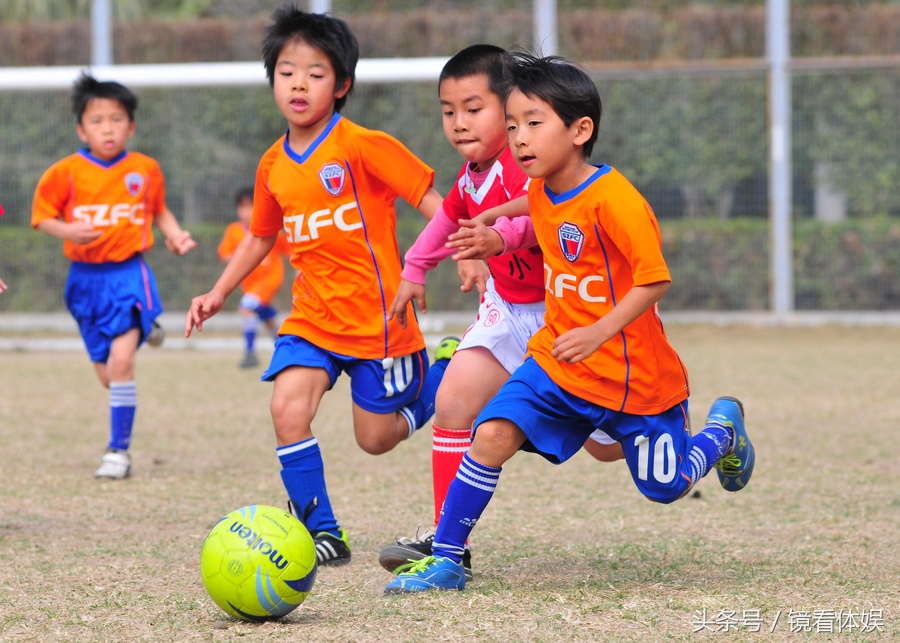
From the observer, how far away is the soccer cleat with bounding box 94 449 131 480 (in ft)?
19.8

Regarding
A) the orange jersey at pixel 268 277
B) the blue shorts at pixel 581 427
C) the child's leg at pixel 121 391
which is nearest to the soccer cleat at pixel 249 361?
the orange jersey at pixel 268 277

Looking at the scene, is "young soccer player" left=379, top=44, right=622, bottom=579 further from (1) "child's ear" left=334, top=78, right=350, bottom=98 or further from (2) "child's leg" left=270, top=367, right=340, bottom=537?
(1) "child's ear" left=334, top=78, right=350, bottom=98

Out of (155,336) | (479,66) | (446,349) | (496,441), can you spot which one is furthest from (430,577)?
(155,336)

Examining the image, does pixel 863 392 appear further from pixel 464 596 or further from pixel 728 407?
pixel 464 596

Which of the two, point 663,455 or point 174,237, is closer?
point 663,455

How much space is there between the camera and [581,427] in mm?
3717

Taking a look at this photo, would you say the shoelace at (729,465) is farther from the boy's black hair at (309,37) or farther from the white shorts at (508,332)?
the boy's black hair at (309,37)

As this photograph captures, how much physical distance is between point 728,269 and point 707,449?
9.90 m

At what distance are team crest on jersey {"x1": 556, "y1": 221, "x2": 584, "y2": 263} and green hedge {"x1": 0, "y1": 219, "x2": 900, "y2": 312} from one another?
9.77 meters

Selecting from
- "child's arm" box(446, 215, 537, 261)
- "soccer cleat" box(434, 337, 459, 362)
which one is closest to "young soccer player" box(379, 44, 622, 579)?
"child's arm" box(446, 215, 537, 261)

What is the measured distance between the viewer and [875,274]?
13.5 metres

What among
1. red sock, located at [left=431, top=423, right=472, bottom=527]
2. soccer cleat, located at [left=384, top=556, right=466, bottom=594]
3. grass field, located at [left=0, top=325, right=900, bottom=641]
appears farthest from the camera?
red sock, located at [left=431, top=423, right=472, bottom=527]

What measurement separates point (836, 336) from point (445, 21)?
542 cm

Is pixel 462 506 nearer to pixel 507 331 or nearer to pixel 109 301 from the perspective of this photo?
pixel 507 331
